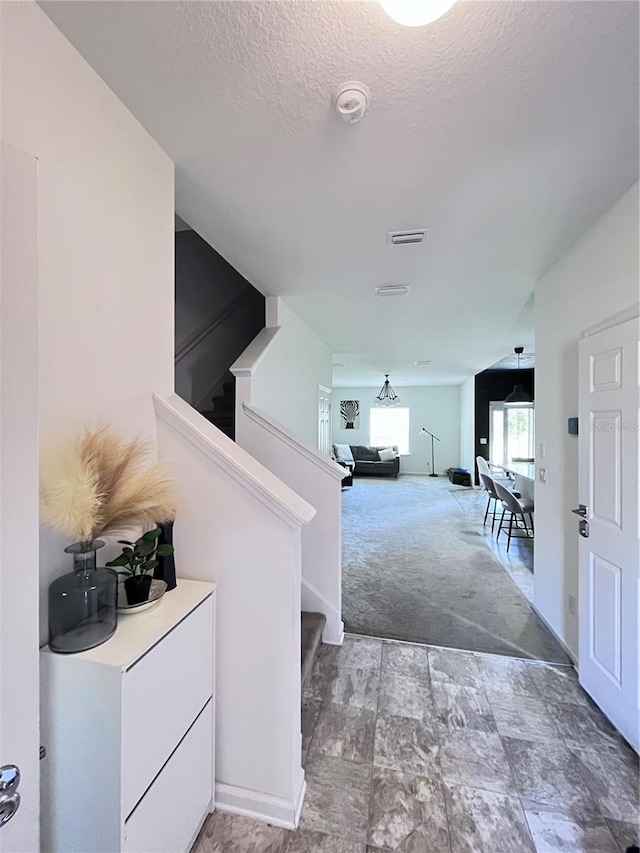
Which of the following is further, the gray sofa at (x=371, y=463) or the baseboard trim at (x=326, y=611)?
the gray sofa at (x=371, y=463)

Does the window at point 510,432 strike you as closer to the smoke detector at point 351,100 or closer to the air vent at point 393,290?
the air vent at point 393,290

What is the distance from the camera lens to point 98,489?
3.04 ft

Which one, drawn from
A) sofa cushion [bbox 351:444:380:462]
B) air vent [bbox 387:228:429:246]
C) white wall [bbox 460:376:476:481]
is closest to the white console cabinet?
air vent [bbox 387:228:429:246]

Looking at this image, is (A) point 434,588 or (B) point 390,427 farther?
(B) point 390,427

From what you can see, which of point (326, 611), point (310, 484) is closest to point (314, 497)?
point (310, 484)

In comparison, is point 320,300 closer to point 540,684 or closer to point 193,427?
point 193,427

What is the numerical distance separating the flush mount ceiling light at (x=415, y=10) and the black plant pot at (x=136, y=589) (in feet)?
5.46

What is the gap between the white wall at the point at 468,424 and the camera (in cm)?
809

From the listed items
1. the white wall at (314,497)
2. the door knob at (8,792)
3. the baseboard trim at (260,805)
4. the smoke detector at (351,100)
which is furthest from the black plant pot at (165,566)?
the smoke detector at (351,100)

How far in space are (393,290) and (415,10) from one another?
77.1 inches

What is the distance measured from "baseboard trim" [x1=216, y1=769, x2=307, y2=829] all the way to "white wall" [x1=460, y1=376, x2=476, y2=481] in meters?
7.84

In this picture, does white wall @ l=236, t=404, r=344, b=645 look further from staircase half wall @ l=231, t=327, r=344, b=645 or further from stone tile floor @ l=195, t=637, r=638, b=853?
stone tile floor @ l=195, t=637, r=638, b=853

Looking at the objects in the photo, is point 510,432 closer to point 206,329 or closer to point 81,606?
point 206,329

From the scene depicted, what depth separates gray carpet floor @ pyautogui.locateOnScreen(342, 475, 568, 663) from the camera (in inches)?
94.6
